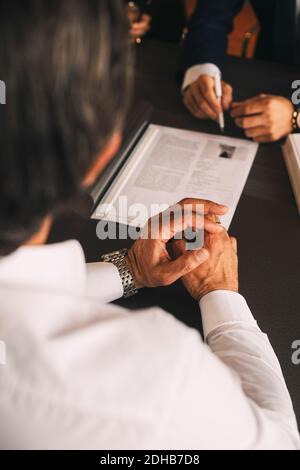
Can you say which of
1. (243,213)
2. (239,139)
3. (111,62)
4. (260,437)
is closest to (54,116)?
(111,62)

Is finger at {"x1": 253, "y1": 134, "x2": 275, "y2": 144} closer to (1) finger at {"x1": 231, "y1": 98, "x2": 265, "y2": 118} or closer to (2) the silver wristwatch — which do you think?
(1) finger at {"x1": 231, "y1": 98, "x2": 265, "y2": 118}

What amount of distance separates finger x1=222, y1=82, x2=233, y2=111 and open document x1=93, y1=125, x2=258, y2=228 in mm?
105

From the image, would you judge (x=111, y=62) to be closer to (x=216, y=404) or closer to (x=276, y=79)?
(x=216, y=404)

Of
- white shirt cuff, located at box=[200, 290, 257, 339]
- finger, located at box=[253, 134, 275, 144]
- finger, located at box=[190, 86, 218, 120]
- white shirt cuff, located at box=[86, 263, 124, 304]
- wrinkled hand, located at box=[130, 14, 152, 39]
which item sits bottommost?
white shirt cuff, located at box=[86, 263, 124, 304]

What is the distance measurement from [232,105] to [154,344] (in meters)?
0.83

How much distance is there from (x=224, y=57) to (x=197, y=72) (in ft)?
0.50

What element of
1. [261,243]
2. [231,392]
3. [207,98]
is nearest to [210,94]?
[207,98]

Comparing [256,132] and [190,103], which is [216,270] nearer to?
[256,132]

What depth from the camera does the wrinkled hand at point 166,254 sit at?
784mm

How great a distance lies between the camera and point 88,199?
0.93 metres

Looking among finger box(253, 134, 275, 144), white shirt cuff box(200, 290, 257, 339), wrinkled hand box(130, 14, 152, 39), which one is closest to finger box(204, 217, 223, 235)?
white shirt cuff box(200, 290, 257, 339)

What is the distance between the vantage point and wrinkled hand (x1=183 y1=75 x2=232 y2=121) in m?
1.13

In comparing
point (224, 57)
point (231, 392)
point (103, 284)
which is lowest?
point (103, 284)

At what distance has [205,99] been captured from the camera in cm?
114
